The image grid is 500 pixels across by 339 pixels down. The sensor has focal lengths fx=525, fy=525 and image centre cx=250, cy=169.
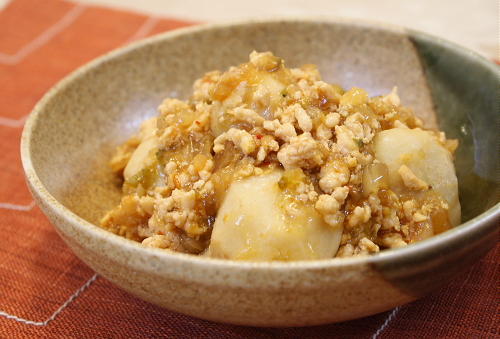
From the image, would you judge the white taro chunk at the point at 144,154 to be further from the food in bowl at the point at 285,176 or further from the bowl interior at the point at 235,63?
the bowl interior at the point at 235,63

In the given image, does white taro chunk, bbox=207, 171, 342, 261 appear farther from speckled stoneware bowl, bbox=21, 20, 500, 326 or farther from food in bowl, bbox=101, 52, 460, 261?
speckled stoneware bowl, bbox=21, 20, 500, 326

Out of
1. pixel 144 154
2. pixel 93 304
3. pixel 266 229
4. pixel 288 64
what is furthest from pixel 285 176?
pixel 288 64

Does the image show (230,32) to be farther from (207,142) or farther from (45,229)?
(45,229)

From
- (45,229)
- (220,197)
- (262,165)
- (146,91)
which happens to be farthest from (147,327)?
(146,91)

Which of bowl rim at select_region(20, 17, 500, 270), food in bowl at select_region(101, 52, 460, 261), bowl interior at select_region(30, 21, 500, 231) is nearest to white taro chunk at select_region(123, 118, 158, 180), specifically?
food in bowl at select_region(101, 52, 460, 261)

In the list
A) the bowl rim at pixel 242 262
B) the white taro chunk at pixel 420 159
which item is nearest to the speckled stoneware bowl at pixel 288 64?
the bowl rim at pixel 242 262

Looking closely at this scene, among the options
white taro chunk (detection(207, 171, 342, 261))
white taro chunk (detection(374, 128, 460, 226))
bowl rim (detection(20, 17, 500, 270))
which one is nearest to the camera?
Result: bowl rim (detection(20, 17, 500, 270))
